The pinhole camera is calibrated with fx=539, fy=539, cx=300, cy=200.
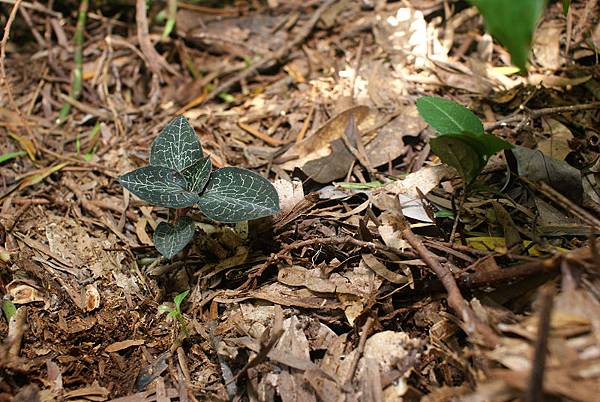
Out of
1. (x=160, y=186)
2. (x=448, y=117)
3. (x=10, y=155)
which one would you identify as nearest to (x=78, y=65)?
(x=10, y=155)

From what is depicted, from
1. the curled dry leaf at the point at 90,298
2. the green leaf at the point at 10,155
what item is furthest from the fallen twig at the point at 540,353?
the green leaf at the point at 10,155

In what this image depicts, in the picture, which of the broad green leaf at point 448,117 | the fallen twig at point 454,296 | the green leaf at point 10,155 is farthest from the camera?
the green leaf at point 10,155

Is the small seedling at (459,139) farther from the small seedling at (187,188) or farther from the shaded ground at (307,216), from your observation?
the small seedling at (187,188)

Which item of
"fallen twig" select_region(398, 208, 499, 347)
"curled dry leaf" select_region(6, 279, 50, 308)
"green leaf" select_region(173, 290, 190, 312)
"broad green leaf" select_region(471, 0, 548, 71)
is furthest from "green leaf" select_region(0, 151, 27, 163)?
"broad green leaf" select_region(471, 0, 548, 71)

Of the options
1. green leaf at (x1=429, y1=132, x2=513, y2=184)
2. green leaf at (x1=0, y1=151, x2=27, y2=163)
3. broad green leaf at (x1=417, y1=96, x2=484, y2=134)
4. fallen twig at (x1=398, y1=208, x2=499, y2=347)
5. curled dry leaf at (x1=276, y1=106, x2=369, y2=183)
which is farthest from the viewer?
green leaf at (x1=0, y1=151, x2=27, y2=163)

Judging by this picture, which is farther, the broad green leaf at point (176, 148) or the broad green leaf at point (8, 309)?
the broad green leaf at point (176, 148)

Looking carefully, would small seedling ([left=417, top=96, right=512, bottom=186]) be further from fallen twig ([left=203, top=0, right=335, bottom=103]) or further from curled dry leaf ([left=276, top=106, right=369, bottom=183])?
fallen twig ([left=203, top=0, right=335, bottom=103])

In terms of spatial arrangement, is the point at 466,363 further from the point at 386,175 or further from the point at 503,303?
the point at 386,175
